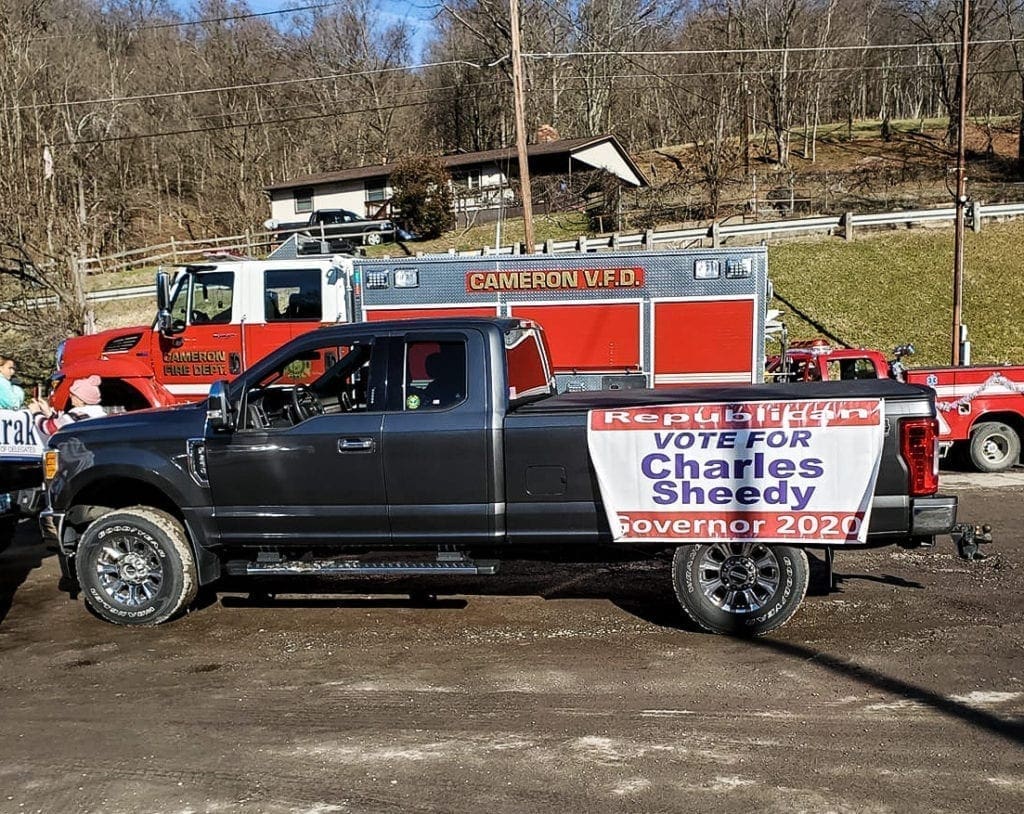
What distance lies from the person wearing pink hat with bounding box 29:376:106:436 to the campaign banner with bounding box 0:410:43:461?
5.84 ft

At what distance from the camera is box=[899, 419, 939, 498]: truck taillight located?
5.64 m

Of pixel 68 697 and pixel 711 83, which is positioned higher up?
pixel 711 83

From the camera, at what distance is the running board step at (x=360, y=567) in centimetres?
614

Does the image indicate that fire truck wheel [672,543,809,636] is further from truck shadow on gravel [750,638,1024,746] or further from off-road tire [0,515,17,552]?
off-road tire [0,515,17,552]

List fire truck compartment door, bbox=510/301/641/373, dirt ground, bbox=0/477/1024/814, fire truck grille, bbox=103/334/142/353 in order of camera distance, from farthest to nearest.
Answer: fire truck grille, bbox=103/334/142/353, fire truck compartment door, bbox=510/301/641/373, dirt ground, bbox=0/477/1024/814

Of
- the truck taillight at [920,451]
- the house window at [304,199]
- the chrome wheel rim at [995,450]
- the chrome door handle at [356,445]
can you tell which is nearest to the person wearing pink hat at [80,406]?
the chrome door handle at [356,445]

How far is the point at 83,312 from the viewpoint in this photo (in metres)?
21.4

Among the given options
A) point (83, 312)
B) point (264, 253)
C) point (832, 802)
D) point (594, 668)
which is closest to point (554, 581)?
point (594, 668)

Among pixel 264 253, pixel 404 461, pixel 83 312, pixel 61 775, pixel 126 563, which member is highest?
pixel 264 253

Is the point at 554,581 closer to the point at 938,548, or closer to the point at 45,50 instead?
the point at 938,548

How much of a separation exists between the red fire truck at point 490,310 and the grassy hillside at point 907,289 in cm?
1474

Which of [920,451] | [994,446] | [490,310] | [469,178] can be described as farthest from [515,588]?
[469,178]

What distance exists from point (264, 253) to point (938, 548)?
37.8 m

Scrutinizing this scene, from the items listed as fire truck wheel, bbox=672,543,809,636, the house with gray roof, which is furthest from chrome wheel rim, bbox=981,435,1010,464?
the house with gray roof
